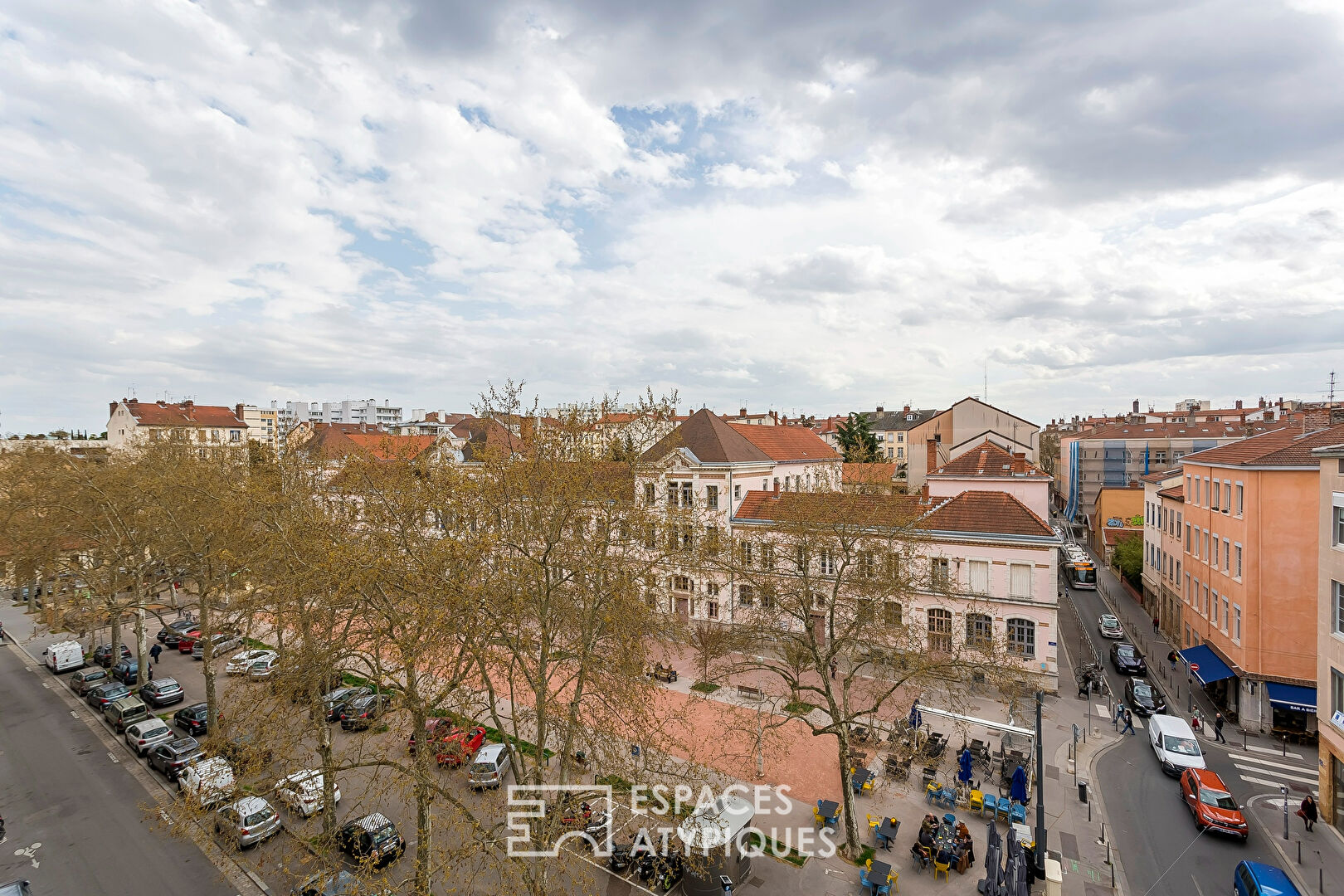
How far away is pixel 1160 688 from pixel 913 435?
41430 millimetres

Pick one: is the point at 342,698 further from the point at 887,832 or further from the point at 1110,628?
the point at 1110,628

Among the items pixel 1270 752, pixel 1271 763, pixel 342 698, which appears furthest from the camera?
pixel 342 698

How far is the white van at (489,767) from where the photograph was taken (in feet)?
61.1

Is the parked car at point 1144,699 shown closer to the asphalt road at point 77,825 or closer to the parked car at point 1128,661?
the parked car at point 1128,661

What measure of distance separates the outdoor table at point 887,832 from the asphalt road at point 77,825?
1729cm

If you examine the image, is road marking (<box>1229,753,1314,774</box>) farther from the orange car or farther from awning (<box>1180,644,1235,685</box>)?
the orange car

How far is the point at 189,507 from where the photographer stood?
91.8ft

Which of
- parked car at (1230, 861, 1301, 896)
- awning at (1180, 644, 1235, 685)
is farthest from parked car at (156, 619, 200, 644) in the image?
awning at (1180, 644, 1235, 685)

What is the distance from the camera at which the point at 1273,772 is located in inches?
858

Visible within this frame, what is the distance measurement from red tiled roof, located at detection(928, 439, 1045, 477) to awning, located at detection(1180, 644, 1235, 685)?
10140mm

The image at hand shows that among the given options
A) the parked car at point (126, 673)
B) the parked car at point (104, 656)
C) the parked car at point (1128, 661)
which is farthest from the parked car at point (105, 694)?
the parked car at point (1128, 661)

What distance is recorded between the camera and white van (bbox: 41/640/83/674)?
3253cm

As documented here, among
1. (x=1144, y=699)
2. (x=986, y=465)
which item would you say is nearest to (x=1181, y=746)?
(x=1144, y=699)

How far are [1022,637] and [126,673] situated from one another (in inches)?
1658
